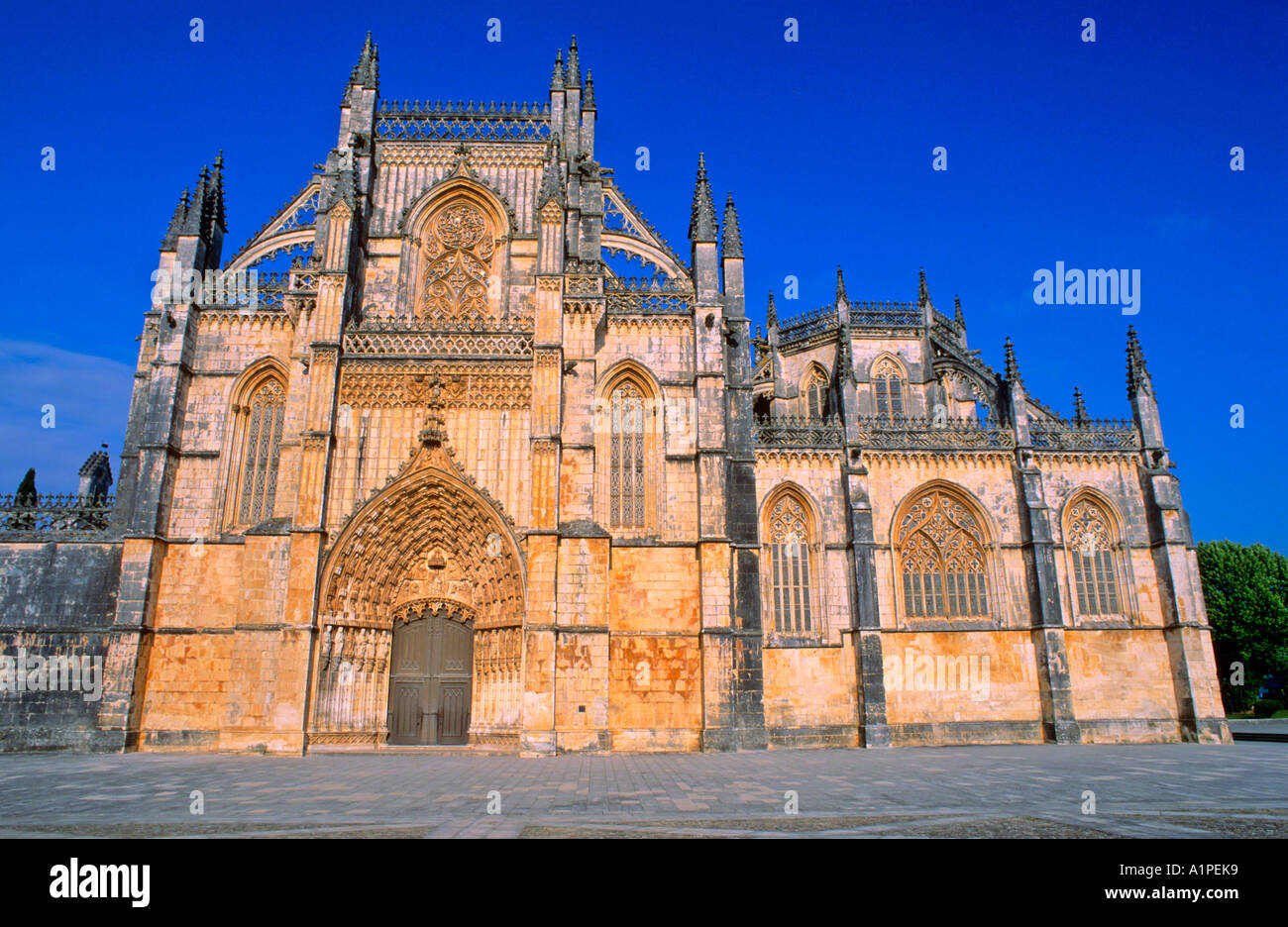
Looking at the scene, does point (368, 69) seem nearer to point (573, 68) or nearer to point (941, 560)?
point (573, 68)

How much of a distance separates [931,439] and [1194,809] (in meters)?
18.7

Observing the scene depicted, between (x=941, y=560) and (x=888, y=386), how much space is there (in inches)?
501

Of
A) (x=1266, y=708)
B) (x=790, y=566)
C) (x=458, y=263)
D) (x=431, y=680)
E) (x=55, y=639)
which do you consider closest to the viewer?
(x=55, y=639)

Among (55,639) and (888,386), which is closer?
(55,639)

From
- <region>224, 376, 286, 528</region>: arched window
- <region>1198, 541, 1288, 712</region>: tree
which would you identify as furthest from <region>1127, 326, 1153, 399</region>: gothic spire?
<region>224, 376, 286, 528</region>: arched window

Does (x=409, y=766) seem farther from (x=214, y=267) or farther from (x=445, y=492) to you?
(x=214, y=267)

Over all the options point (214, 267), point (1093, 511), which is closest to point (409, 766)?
point (214, 267)

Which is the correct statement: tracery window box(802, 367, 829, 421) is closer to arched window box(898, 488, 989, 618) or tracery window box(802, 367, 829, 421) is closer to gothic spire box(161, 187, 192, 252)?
arched window box(898, 488, 989, 618)

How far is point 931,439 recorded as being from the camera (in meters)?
27.6

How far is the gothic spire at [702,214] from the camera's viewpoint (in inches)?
989

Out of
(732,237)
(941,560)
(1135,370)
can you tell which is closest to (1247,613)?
(1135,370)

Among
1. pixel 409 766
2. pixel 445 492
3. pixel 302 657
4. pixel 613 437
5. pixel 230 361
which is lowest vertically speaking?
pixel 409 766

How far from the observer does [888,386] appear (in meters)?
37.4

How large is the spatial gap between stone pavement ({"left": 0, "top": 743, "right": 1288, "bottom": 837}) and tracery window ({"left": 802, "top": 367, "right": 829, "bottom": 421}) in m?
20.7
